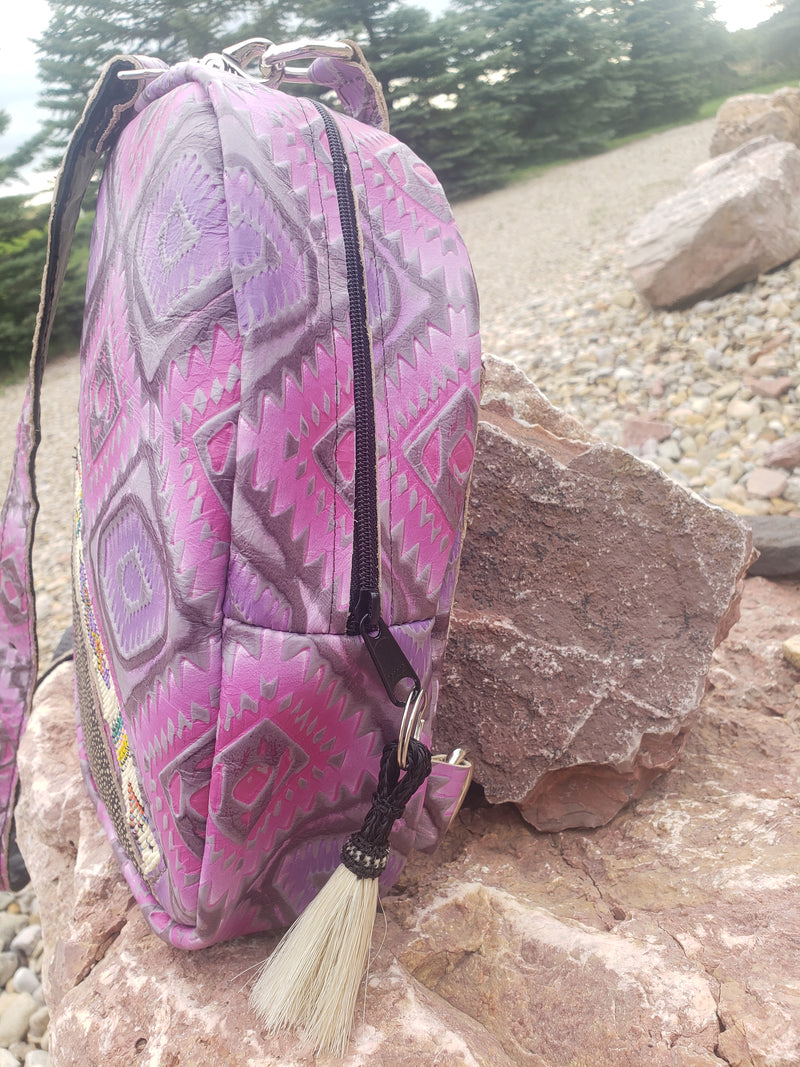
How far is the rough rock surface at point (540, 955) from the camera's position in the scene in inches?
33.7

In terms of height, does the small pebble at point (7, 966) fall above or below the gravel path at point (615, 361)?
above

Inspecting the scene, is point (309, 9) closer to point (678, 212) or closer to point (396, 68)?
point (396, 68)

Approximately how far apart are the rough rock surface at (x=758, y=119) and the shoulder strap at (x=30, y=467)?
5347 millimetres

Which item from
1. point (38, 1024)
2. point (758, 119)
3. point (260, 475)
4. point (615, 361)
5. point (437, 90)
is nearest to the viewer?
point (260, 475)

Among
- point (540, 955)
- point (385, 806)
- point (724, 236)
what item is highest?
point (385, 806)

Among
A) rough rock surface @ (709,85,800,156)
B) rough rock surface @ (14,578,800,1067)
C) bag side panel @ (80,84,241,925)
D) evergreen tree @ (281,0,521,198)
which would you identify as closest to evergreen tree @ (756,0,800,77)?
evergreen tree @ (281,0,521,198)

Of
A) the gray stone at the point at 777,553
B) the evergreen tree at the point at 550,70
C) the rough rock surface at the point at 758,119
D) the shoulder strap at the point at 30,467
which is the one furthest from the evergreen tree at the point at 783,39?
the shoulder strap at the point at 30,467

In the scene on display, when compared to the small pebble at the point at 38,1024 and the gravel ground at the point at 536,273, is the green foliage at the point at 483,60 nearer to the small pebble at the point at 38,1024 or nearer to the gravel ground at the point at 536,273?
the gravel ground at the point at 536,273

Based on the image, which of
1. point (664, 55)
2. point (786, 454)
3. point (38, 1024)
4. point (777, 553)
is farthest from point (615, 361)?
point (664, 55)

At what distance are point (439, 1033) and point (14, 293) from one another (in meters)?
9.39

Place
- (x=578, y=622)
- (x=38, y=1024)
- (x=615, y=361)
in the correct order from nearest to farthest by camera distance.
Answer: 1. (x=578, y=622)
2. (x=38, y=1024)
3. (x=615, y=361)

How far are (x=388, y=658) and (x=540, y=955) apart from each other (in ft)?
1.40

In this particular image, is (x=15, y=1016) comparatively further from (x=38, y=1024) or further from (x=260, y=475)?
(x=260, y=475)

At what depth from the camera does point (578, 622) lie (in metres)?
1.21
